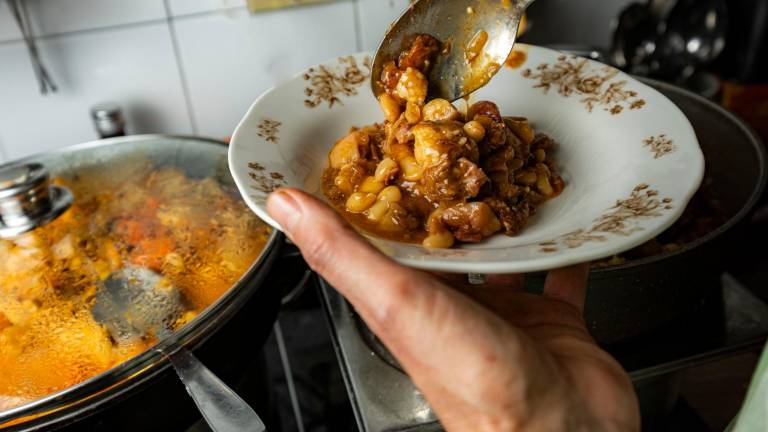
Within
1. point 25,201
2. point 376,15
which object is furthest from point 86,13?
point 376,15

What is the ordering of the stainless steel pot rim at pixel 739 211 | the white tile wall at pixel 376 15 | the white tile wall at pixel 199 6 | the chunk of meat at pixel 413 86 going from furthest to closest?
1. the white tile wall at pixel 376 15
2. the white tile wall at pixel 199 6
3. the chunk of meat at pixel 413 86
4. the stainless steel pot rim at pixel 739 211

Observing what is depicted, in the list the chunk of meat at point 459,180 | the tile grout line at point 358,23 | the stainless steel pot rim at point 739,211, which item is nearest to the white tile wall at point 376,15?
the tile grout line at point 358,23

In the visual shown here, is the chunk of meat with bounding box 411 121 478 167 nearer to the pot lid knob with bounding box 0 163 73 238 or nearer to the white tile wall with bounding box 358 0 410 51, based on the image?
the pot lid knob with bounding box 0 163 73 238

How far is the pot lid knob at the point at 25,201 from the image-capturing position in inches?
47.0

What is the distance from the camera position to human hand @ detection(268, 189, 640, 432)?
0.68 m

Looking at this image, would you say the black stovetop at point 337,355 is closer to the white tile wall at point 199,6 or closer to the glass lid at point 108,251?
the glass lid at point 108,251

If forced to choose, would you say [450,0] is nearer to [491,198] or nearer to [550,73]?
[550,73]

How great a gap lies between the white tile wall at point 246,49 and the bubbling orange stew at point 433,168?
944 mm

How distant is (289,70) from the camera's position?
6.47 feet

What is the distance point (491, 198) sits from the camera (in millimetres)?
→ 911

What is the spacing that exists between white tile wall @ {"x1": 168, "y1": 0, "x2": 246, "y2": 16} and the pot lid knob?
2.50 ft

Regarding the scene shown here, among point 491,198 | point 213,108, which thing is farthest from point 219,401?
point 213,108

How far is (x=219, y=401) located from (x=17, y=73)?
1456 millimetres

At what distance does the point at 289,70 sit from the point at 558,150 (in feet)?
3.88
